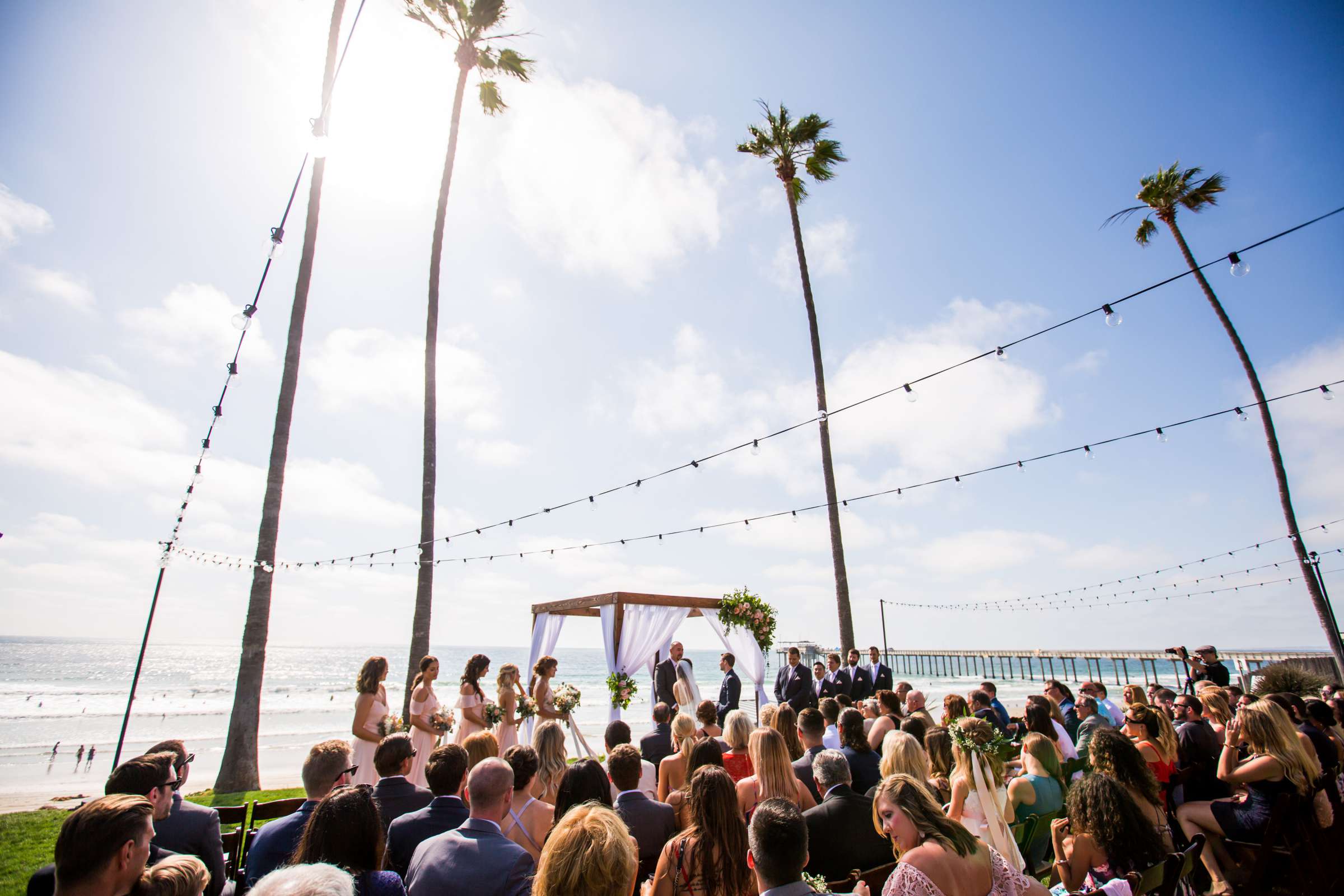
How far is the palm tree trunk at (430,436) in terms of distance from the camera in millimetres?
9695

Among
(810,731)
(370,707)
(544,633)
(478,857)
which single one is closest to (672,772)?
(810,731)

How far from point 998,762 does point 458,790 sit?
10.7ft

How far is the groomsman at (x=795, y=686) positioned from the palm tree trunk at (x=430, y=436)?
5.51 meters

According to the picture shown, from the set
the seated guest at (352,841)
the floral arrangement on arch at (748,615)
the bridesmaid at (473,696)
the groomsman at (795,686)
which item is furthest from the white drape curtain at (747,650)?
the seated guest at (352,841)

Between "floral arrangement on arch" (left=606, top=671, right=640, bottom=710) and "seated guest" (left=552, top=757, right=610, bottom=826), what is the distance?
7.28 m

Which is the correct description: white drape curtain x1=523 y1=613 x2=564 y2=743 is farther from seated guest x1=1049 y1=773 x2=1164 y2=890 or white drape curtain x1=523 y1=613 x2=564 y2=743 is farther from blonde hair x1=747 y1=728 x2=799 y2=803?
seated guest x1=1049 y1=773 x2=1164 y2=890

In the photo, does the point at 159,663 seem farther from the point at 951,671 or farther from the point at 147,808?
→ the point at 147,808

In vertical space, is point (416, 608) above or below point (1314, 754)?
above

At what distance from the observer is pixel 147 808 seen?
6.68ft

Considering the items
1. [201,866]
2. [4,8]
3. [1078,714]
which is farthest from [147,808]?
[1078,714]

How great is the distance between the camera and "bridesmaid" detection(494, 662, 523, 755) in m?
6.84

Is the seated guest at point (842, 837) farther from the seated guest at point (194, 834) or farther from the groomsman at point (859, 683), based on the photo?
the groomsman at point (859, 683)

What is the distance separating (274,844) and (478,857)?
40.3 inches

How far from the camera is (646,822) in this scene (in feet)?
11.1
